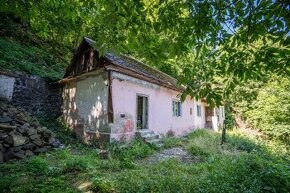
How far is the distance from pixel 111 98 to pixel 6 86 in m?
5.41

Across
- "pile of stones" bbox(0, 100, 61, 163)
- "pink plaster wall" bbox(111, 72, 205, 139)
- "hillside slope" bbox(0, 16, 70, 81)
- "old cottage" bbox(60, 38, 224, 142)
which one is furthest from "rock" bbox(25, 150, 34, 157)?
"hillside slope" bbox(0, 16, 70, 81)

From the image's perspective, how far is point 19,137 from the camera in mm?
7914

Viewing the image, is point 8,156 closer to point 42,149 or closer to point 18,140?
point 18,140

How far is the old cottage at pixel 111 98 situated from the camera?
9.70 m

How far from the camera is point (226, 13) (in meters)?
3.43

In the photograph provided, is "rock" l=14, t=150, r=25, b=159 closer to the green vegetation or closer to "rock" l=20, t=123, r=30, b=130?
"rock" l=20, t=123, r=30, b=130

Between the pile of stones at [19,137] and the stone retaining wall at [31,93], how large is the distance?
1799 millimetres

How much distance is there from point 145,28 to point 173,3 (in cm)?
55

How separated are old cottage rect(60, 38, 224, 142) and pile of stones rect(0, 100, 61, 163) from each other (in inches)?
83.7

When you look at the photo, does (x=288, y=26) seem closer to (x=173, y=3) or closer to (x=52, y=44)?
(x=173, y=3)

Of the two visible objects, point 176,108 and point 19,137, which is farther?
point 176,108

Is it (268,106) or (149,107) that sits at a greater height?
(268,106)

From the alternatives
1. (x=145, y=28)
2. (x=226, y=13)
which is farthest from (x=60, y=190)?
(x=226, y=13)

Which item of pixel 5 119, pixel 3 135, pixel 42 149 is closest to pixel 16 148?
pixel 3 135
